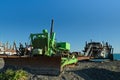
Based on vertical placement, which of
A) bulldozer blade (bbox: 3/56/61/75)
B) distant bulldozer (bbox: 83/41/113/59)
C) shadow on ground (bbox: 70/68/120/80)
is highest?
distant bulldozer (bbox: 83/41/113/59)

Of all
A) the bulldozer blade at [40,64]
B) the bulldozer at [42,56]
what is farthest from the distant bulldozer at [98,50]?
the bulldozer blade at [40,64]

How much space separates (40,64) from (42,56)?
563mm

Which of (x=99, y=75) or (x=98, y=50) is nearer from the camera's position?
(x=99, y=75)

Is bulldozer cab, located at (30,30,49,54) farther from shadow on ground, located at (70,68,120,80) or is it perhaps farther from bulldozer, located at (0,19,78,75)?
shadow on ground, located at (70,68,120,80)

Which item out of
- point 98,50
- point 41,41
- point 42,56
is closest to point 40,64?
point 42,56

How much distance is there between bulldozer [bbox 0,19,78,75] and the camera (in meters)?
17.5

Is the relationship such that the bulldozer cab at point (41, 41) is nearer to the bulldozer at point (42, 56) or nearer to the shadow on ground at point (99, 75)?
the bulldozer at point (42, 56)

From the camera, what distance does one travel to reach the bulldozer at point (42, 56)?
1745 cm

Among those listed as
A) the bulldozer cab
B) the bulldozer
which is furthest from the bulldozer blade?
the bulldozer cab

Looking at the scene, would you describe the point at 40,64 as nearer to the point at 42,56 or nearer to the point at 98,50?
the point at 42,56

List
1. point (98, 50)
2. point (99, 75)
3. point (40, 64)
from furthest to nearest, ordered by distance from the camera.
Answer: point (98, 50)
point (99, 75)
point (40, 64)

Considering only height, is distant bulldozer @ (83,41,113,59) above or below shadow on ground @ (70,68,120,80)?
above

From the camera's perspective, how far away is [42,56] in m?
18.0

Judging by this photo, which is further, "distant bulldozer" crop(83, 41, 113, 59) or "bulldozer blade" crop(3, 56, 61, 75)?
"distant bulldozer" crop(83, 41, 113, 59)
